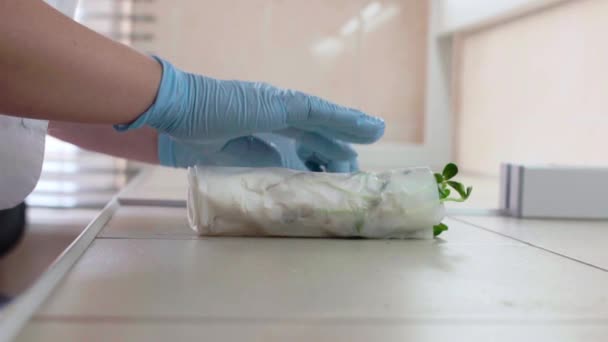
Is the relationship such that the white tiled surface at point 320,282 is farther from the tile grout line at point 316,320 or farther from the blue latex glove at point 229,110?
the blue latex glove at point 229,110

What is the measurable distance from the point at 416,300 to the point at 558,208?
71 cm

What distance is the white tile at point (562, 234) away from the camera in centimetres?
74

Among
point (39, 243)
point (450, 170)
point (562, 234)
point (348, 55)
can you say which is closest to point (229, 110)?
point (450, 170)

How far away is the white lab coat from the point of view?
93cm

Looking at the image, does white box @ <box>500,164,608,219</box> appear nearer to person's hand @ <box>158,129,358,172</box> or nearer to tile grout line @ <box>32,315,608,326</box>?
person's hand @ <box>158,129,358,172</box>

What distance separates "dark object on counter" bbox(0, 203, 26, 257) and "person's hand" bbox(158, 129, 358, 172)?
1.04m

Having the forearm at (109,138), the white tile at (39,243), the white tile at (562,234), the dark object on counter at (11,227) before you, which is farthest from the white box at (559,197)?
the white tile at (39,243)

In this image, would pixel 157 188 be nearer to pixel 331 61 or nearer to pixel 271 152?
pixel 271 152

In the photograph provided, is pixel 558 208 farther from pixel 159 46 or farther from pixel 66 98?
pixel 159 46

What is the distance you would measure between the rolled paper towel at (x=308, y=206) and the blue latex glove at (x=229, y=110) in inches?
3.2

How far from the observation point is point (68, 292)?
486 millimetres

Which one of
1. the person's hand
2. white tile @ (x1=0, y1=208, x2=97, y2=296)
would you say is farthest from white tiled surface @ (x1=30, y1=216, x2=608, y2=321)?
white tile @ (x1=0, y1=208, x2=97, y2=296)

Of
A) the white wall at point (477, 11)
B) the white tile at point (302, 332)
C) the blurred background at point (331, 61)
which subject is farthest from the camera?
the blurred background at point (331, 61)

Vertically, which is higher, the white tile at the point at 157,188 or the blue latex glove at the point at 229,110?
the blue latex glove at the point at 229,110
